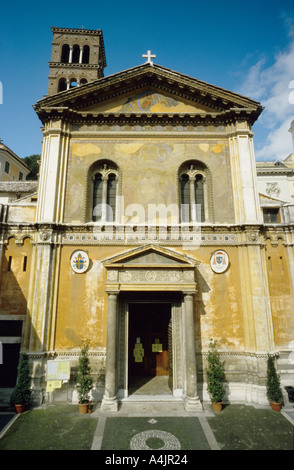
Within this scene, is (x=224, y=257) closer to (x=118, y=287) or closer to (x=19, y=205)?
(x=118, y=287)

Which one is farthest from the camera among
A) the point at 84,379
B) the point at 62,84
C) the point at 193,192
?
the point at 62,84

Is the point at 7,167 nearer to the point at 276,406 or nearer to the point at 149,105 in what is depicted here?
the point at 149,105

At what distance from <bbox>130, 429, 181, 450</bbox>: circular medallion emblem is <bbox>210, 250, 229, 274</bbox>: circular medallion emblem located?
22.8 ft

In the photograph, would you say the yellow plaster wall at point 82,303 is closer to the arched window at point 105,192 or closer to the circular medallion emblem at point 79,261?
the circular medallion emblem at point 79,261

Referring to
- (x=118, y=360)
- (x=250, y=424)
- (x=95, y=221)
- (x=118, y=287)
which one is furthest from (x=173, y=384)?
(x=95, y=221)

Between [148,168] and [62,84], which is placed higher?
[62,84]

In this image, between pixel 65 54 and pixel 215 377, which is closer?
pixel 215 377

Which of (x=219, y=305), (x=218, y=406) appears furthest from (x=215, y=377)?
(x=219, y=305)

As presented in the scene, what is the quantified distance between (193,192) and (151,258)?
445 centimetres

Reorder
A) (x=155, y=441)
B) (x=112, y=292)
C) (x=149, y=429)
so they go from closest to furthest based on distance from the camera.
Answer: (x=155, y=441) < (x=149, y=429) < (x=112, y=292)

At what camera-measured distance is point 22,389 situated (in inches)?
451

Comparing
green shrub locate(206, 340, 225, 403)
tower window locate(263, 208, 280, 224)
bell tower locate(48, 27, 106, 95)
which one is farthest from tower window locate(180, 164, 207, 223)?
bell tower locate(48, 27, 106, 95)

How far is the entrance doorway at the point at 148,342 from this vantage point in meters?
14.3

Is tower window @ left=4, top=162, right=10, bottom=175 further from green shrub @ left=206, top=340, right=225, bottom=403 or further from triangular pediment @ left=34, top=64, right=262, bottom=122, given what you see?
green shrub @ left=206, top=340, right=225, bottom=403
